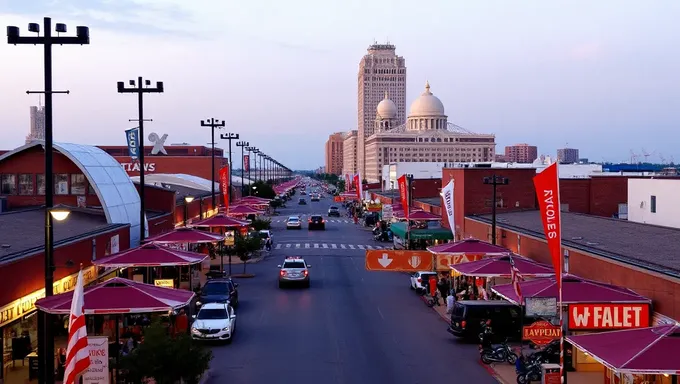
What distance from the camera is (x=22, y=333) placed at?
23141 mm

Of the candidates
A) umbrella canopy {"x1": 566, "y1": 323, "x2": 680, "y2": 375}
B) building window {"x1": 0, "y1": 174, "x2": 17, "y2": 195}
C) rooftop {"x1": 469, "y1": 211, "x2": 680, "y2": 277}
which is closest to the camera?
umbrella canopy {"x1": 566, "y1": 323, "x2": 680, "y2": 375}

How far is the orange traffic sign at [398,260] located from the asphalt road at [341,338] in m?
1.50

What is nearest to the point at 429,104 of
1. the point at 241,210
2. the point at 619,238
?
the point at 241,210

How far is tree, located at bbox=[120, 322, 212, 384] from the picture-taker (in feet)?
57.0

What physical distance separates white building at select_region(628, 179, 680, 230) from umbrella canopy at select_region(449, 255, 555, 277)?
13981 mm

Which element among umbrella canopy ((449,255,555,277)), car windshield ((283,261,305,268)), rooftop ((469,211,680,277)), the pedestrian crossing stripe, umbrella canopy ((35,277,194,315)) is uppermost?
rooftop ((469,211,680,277))

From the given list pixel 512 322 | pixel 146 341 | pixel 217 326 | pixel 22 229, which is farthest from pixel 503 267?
pixel 22 229

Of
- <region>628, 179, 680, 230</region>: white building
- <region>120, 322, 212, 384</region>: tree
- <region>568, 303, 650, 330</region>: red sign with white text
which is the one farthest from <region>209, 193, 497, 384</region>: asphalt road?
<region>628, 179, 680, 230</region>: white building

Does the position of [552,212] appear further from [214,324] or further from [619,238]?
[619,238]

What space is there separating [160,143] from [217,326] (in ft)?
330

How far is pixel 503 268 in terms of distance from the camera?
96.4ft

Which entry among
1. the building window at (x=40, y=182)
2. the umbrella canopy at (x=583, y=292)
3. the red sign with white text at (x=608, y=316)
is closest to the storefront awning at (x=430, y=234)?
the building window at (x=40, y=182)

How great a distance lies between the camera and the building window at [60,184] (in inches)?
1568

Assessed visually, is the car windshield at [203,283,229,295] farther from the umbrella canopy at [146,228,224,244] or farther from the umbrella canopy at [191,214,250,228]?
the umbrella canopy at [191,214,250,228]
